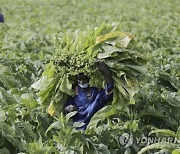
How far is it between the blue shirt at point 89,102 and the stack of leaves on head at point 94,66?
0.04 m

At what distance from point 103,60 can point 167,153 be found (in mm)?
979

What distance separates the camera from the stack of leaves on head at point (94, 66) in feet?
11.7

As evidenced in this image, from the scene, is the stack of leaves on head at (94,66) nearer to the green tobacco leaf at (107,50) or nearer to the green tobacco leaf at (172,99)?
the green tobacco leaf at (107,50)

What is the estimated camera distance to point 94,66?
3562 millimetres

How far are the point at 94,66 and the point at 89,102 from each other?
25cm

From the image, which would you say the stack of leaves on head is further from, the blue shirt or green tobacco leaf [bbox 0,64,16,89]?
green tobacco leaf [bbox 0,64,16,89]

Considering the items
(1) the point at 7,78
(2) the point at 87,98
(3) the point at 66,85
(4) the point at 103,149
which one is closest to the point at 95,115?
(2) the point at 87,98

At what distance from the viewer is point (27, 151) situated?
9.73ft

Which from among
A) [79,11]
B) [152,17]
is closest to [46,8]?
[79,11]

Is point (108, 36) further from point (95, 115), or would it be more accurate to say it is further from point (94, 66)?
point (95, 115)

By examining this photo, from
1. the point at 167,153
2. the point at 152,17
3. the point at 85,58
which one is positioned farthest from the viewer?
the point at 152,17

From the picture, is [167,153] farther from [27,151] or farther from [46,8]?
[46,8]

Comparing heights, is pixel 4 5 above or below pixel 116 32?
below

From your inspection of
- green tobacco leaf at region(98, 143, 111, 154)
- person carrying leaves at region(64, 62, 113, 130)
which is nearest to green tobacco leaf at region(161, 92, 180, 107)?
person carrying leaves at region(64, 62, 113, 130)
